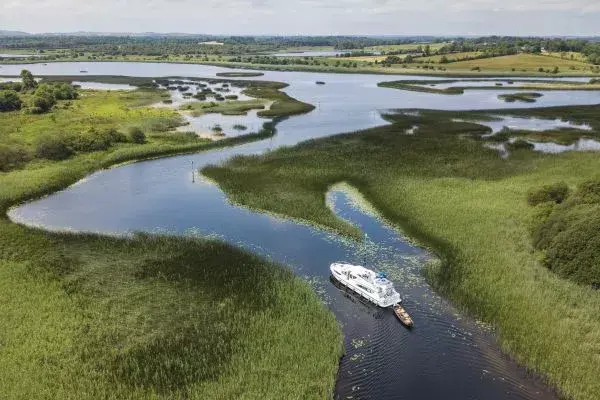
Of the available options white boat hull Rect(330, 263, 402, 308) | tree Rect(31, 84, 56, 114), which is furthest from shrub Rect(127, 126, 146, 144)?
white boat hull Rect(330, 263, 402, 308)

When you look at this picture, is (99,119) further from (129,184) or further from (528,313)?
(528,313)

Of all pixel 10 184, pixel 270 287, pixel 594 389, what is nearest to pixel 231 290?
pixel 270 287

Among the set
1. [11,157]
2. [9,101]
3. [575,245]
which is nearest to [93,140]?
[11,157]

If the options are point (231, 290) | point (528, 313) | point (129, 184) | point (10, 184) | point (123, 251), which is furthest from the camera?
point (129, 184)

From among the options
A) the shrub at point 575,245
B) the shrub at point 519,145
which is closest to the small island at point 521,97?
the shrub at point 519,145

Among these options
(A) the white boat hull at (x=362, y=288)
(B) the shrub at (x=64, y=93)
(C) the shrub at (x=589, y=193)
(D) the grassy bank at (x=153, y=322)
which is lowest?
(D) the grassy bank at (x=153, y=322)

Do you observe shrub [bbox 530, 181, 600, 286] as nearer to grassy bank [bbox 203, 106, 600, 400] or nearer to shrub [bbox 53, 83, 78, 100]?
grassy bank [bbox 203, 106, 600, 400]

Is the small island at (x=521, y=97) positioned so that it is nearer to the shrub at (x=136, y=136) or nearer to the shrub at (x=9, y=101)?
the shrub at (x=136, y=136)
